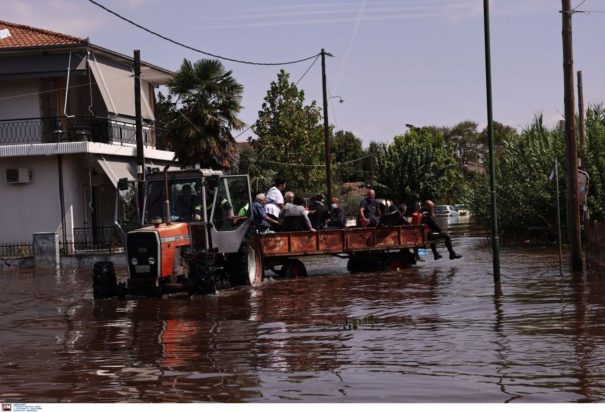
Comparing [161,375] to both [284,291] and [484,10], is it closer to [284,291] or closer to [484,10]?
[284,291]

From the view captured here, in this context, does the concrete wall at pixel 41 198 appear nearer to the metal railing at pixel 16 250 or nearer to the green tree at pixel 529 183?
the metal railing at pixel 16 250

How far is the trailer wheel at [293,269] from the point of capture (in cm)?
→ 2322

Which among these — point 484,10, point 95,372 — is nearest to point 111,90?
point 484,10

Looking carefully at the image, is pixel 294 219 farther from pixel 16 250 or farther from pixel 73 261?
pixel 16 250

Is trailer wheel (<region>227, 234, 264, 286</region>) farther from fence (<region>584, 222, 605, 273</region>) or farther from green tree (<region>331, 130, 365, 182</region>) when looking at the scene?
green tree (<region>331, 130, 365, 182</region>)

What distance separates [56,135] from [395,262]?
16.0m

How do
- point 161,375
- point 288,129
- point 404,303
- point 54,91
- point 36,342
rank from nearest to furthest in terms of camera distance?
1. point 161,375
2. point 36,342
3. point 404,303
4. point 54,91
5. point 288,129

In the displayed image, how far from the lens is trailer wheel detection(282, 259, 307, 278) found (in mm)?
23219

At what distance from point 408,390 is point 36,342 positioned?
6.18 m

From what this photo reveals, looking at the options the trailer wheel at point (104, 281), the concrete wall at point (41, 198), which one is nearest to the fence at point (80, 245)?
the concrete wall at point (41, 198)

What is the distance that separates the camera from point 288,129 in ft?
195

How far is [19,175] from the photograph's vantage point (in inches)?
1389

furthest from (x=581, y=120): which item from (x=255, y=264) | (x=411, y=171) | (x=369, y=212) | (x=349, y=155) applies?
(x=349, y=155)

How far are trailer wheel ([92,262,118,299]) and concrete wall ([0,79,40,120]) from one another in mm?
19013
